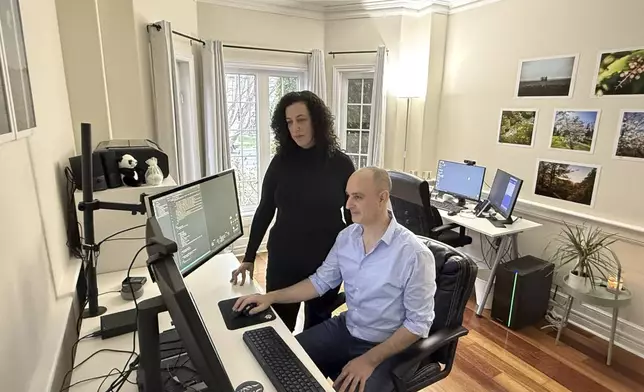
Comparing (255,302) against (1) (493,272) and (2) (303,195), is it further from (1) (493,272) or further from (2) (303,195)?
(1) (493,272)

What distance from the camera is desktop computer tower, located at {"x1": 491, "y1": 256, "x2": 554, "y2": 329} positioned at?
9.21 feet

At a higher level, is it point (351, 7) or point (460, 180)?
point (351, 7)

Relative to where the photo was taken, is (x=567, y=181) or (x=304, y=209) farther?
(x=567, y=181)

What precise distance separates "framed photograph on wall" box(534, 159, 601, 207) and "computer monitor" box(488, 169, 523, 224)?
28 cm

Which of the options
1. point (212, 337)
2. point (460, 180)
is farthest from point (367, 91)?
point (212, 337)

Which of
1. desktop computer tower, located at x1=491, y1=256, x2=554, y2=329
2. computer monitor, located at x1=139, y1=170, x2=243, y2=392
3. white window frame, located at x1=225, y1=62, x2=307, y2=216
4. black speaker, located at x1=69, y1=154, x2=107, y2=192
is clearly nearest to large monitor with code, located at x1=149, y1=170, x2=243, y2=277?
computer monitor, located at x1=139, y1=170, x2=243, y2=392

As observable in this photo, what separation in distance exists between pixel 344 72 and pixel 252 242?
9.77 feet

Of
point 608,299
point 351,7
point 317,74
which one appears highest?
point 351,7

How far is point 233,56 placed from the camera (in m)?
3.76

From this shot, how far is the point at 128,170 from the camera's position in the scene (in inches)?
75.5

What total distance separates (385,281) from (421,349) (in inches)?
11.1

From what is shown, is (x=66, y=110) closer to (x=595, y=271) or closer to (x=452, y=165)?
(x=452, y=165)

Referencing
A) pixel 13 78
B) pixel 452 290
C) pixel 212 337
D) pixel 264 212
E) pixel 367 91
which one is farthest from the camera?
pixel 367 91

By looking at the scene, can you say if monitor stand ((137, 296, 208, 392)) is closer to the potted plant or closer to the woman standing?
the woman standing
